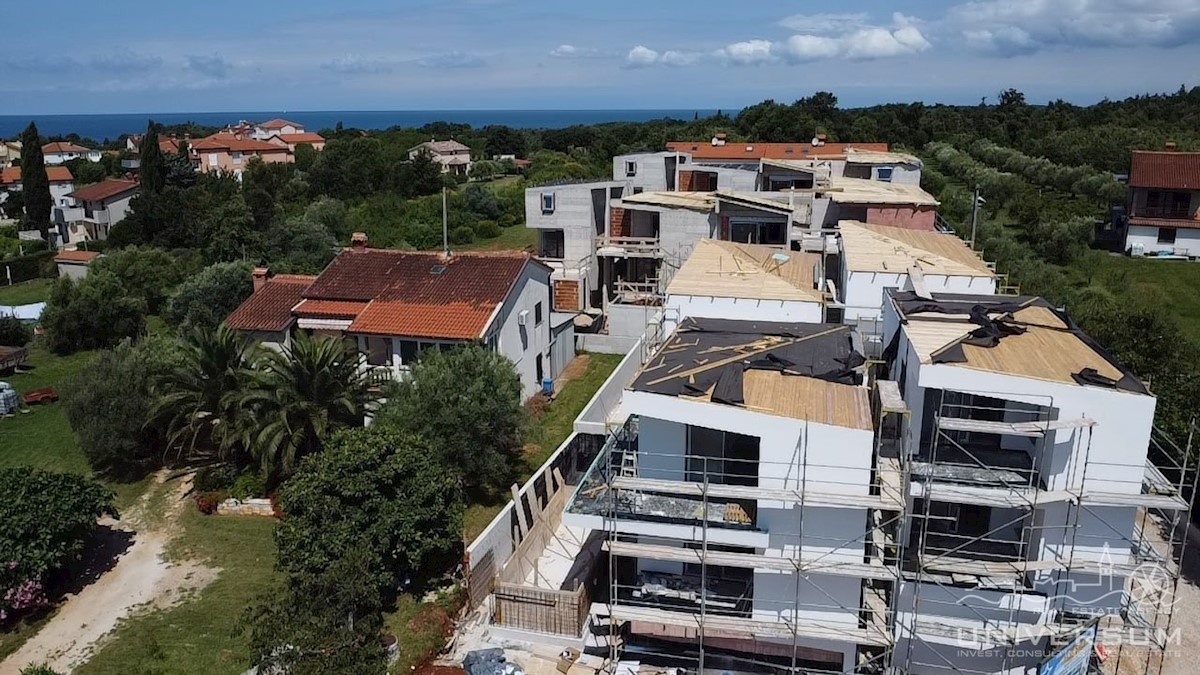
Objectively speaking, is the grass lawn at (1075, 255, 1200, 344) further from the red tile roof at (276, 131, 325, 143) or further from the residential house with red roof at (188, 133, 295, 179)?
the red tile roof at (276, 131, 325, 143)

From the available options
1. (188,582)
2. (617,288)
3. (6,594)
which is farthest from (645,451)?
(617,288)

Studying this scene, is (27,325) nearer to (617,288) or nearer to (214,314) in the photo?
(214,314)

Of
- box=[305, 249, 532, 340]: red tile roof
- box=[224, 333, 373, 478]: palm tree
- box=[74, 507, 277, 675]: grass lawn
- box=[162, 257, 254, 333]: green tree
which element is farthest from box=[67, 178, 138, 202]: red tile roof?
box=[74, 507, 277, 675]: grass lawn

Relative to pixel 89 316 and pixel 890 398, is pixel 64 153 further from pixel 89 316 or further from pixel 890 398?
pixel 890 398

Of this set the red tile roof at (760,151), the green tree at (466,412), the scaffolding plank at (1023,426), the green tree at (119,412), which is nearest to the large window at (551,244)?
the green tree at (466,412)

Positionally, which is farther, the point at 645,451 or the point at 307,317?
the point at 307,317

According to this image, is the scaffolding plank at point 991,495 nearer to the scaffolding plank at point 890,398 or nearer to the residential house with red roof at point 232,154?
the scaffolding plank at point 890,398
